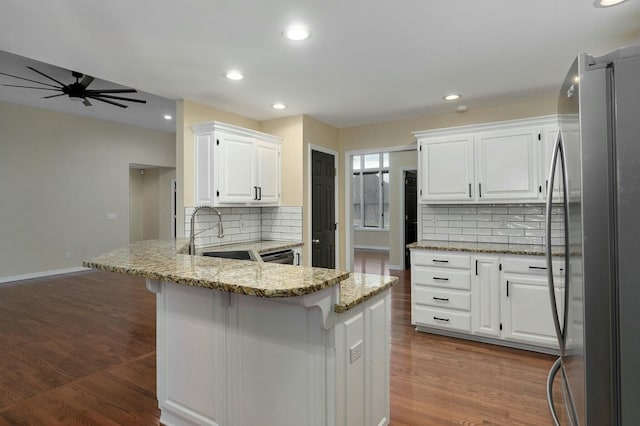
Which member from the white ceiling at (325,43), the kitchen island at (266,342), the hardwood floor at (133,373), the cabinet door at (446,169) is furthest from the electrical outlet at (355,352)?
the cabinet door at (446,169)

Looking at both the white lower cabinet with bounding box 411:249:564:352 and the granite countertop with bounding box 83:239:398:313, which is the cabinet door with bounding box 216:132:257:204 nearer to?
the granite countertop with bounding box 83:239:398:313

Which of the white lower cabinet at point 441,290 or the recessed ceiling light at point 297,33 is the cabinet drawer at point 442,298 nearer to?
the white lower cabinet at point 441,290

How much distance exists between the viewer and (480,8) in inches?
85.0

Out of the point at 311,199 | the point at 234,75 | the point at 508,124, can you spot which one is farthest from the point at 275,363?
the point at 508,124

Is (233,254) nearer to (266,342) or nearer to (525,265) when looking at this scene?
(266,342)

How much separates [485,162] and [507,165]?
0.21 m

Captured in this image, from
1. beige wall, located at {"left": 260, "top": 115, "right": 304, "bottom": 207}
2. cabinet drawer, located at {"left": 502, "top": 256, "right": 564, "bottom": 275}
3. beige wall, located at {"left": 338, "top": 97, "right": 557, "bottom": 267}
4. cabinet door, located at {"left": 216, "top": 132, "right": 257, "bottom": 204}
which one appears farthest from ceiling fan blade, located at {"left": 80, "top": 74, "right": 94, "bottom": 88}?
cabinet drawer, located at {"left": 502, "top": 256, "right": 564, "bottom": 275}

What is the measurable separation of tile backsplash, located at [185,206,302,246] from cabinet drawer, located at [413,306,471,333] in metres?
1.74

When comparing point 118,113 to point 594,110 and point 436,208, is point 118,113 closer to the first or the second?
point 436,208

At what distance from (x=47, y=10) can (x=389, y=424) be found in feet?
10.6

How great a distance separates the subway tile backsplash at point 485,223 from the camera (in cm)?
383

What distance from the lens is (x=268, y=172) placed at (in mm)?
4445

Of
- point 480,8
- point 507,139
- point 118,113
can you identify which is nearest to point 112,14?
point 480,8

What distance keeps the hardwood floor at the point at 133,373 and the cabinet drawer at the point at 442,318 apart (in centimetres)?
13
